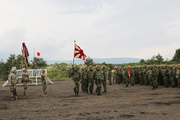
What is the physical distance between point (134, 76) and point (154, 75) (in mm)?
5613

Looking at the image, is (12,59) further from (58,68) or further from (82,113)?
(82,113)

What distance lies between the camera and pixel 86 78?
47.4 feet

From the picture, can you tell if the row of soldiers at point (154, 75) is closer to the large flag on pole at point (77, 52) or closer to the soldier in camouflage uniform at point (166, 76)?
the soldier in camouflage uniform at point (166, 76)

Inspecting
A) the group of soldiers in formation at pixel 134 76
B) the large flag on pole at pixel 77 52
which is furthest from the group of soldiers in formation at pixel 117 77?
the large flag on pole at pixel 77 52

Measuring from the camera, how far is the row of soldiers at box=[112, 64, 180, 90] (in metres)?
15.4

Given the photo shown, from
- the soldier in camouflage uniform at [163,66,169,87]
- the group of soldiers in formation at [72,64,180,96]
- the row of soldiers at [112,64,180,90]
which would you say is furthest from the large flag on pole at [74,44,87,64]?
the soldier in camouflage uniform at [163,66,169,87]

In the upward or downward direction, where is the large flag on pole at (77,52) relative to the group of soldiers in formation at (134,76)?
upward

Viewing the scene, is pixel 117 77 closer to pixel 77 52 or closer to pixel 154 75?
pixel 154 75

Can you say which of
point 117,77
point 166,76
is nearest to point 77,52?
point 166,76

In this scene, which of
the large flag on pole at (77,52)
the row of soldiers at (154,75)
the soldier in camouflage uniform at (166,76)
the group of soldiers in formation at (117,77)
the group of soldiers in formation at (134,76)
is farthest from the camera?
the soldier in camouflage uniform at (166,76)

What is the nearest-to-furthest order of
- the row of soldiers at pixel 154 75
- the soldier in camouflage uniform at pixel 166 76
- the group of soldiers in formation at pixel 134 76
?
the group of soldiers in formation at pixel 134 76
the row of soldiers at pixel 154 75
the soldier in camouflage uniform at pixel 166 76

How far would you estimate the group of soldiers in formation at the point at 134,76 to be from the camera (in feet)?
41.8

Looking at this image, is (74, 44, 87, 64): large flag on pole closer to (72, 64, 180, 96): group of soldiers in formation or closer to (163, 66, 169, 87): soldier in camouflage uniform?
(72, 64, 180, 96): group of soldiers in formation

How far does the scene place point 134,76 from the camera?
68.5 ft
